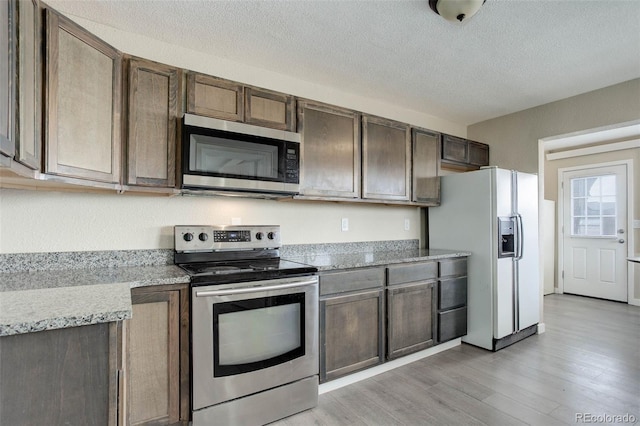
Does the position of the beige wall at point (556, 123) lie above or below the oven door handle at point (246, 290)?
above

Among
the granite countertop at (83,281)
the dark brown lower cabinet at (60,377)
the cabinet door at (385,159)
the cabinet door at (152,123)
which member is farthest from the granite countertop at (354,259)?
the dark brown lower cabinet at (60,377)

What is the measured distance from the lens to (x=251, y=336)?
6.37ft

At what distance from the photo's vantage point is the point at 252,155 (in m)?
2.26

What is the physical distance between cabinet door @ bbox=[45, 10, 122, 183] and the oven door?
89 cm

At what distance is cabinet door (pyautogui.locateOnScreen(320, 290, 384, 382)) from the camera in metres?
2.27

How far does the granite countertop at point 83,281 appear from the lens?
96 centimetres

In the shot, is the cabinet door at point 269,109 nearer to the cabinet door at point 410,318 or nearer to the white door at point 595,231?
the cabinet door at point 410,318

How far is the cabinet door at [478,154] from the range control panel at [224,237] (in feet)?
8.53

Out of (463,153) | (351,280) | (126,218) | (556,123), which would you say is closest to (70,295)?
(126,218)

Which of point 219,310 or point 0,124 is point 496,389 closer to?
point 219,310

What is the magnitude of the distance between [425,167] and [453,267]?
1048 mm

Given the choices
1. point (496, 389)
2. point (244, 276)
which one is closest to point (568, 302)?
point (496, 389)

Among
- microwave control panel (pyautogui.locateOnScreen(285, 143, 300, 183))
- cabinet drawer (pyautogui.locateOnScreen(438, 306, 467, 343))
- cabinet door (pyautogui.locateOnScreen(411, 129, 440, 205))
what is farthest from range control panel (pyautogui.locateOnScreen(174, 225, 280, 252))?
cabinet drawer (pyautogui.locateOnScreen(438, 306, 467, 343))

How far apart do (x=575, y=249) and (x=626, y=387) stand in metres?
3.56
